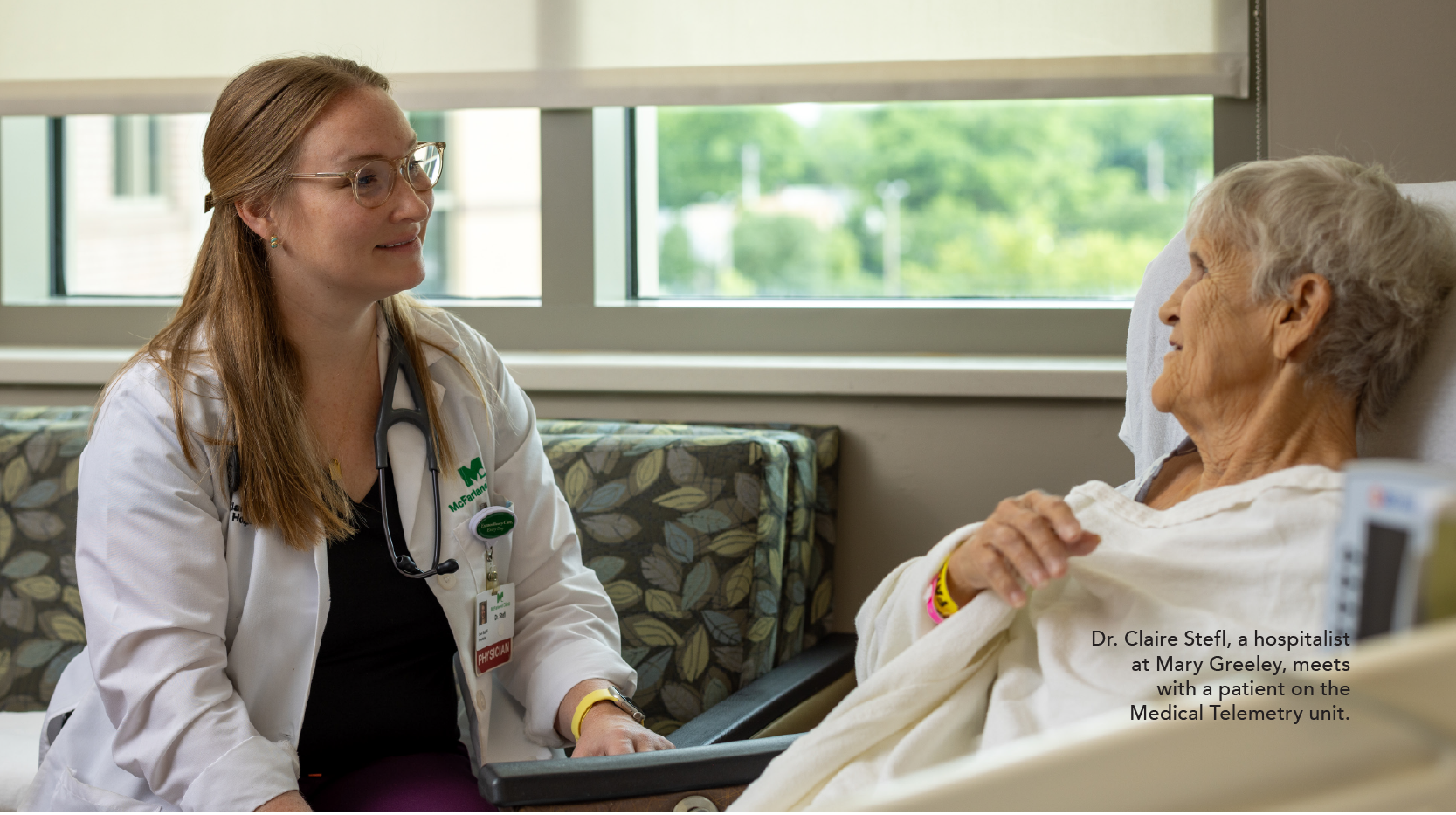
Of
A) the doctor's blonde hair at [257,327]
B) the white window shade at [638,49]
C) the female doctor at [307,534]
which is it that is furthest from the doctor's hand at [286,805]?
the white window shade at [638,49]

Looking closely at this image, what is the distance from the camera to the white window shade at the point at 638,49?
7.00 feet

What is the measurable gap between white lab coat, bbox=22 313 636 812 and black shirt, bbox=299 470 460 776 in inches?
1.8

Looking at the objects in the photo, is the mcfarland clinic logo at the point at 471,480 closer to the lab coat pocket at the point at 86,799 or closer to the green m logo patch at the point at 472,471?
the green m logo patch at the point at 472,471

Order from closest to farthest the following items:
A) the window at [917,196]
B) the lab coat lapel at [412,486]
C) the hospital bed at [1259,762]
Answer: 1. the hospital bed at [1259,762]
2. the lab coat lapel at [412,486]
3. the window at [917,196]

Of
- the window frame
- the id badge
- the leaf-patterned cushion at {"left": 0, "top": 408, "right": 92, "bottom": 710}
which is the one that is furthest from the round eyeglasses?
the leaf-patterned cushion at {"left": 0, "top": 408, "right": 92, "bottom": 710}

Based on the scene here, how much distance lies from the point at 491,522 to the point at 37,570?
1032mm

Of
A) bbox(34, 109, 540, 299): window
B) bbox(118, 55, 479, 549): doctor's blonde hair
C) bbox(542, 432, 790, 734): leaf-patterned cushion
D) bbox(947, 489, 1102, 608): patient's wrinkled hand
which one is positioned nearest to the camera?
bbox(947, 489, 1102, 608): patient's wrinkled hand

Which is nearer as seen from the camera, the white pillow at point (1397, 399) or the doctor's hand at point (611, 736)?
the white pillow at point (1397, 399)

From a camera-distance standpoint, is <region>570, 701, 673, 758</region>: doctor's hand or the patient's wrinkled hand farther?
<region>570, 701, 673, 758</region>: doctor's hand

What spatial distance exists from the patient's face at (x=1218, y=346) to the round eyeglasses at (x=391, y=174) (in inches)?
39.5

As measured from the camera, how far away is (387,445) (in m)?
1.58

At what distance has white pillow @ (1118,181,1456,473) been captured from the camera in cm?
127

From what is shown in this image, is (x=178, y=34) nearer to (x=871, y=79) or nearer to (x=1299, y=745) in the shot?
(x=871, y=79)

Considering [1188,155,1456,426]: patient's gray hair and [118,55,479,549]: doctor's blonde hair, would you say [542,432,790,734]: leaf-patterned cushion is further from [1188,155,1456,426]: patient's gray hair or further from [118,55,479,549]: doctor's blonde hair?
[1188,155,1456,426]: patient's gray hair
